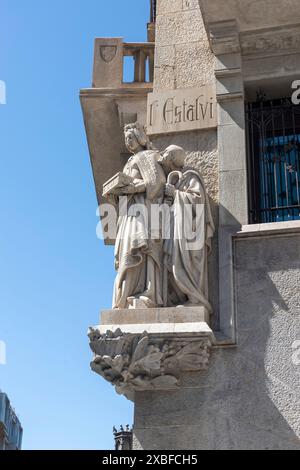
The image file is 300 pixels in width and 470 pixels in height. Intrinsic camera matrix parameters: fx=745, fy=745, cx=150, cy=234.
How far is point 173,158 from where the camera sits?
9.48m

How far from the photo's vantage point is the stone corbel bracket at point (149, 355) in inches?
320

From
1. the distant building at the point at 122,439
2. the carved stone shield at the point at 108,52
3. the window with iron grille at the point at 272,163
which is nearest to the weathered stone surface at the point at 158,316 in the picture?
the window with iron grille at the point at 272,163

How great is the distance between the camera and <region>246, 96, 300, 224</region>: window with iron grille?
9891 mm

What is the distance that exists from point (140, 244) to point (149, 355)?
1390 millimetres

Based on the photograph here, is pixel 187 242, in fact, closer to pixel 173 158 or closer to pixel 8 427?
pixel 173 158

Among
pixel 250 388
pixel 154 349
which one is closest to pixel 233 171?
pixel 154 349

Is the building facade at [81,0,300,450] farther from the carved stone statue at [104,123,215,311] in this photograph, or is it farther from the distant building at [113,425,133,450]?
the distant building at [113,425,133,450]

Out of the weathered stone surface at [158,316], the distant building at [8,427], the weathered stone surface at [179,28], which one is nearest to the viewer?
the weathered stone surface at [158,316]

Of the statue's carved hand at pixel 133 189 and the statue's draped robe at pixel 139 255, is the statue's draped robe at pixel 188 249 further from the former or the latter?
the statue's carved hand at pixel 133 189

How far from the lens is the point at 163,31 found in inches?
443

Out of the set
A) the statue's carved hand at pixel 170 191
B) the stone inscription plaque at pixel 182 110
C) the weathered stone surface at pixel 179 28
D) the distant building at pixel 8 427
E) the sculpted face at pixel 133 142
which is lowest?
the statue's carved hand at pixel 170 191

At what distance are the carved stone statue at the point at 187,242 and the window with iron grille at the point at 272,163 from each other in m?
0.96

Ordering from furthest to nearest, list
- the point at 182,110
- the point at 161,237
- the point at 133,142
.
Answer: the point at 182,110 < the point at 133,142 < the point at 161,237

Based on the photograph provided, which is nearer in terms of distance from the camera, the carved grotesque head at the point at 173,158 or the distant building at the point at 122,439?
the carved grotesque head at the point at 173,158
